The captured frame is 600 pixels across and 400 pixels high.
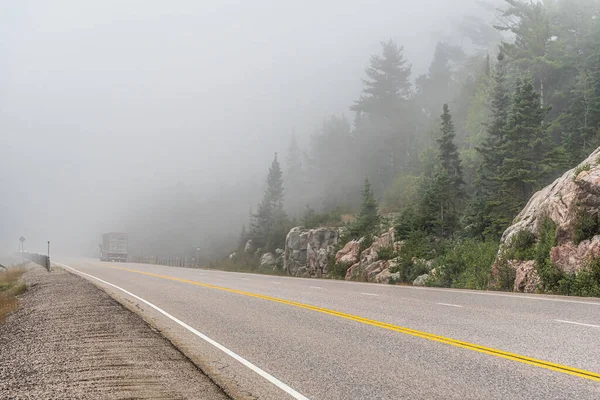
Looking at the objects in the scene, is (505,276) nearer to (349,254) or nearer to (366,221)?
(349,254)

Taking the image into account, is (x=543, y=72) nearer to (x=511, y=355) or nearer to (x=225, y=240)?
(x=511, y=355)

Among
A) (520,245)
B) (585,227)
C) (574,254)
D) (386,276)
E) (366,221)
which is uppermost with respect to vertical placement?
(366,221)

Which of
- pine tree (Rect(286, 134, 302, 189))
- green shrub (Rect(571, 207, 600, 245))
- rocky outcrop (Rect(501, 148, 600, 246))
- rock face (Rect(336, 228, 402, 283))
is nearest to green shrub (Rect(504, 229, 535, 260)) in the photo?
rocky outcrop (Rect(501, 148, 600, 246))

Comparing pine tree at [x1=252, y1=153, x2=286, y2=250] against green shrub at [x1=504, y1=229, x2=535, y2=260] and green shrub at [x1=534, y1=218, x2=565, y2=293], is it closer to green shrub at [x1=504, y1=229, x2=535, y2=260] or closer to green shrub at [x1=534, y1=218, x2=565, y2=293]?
green shrub at [x1=504, y1=229, x2=535, y2=260]

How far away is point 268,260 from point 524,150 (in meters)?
29.3

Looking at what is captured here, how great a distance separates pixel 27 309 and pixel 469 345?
14.0 meters

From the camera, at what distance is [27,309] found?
51.4ft

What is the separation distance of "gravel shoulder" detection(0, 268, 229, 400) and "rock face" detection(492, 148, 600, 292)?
13050 millimetres

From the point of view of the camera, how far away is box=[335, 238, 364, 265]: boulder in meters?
33.4

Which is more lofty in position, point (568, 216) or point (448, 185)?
point (448, 185)

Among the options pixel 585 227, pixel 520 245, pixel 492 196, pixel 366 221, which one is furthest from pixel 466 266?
pixel 366 221

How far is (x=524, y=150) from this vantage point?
28.6 meters

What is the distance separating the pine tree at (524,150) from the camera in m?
28.0

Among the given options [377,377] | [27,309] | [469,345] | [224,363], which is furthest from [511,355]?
[27,309]
